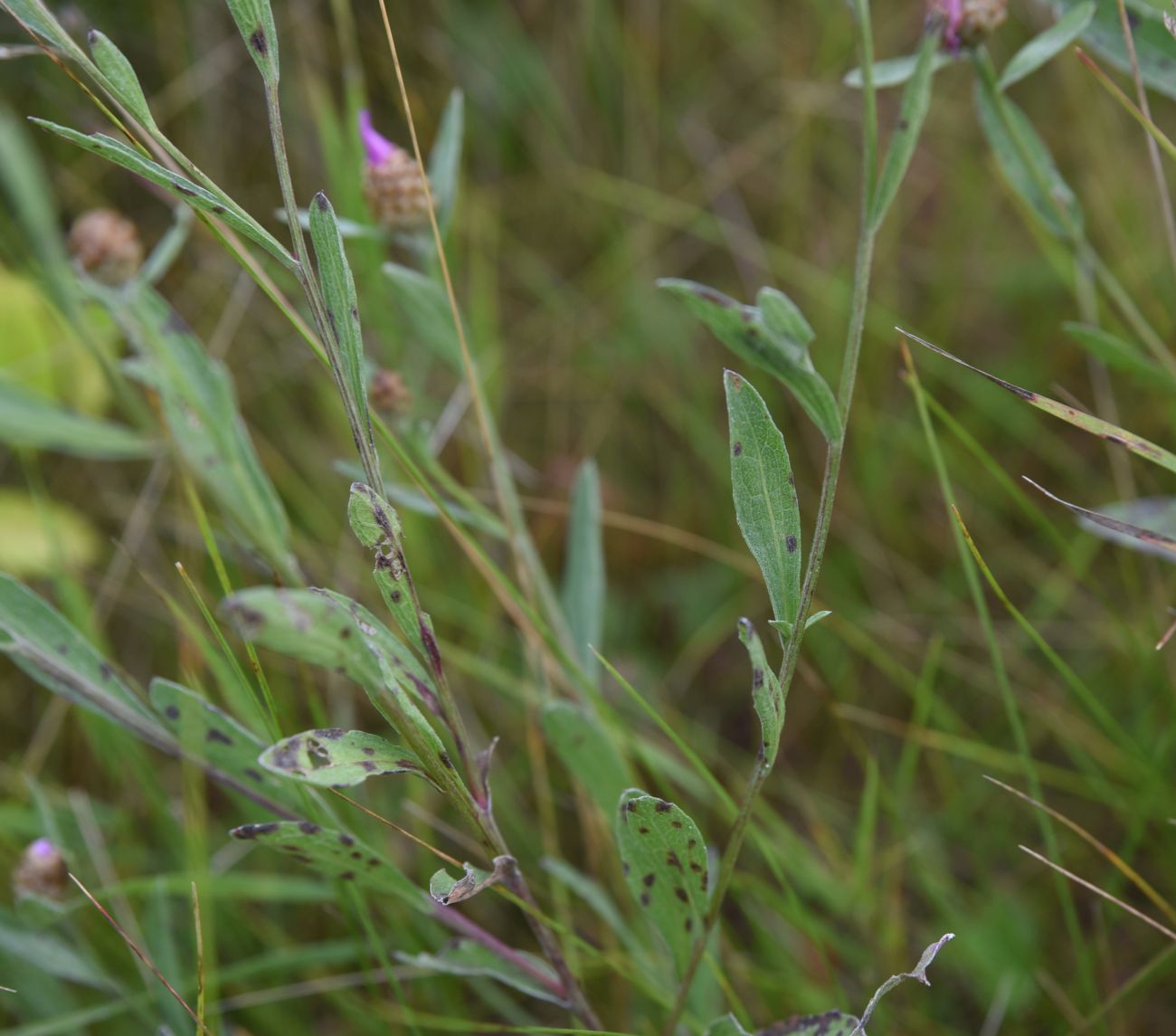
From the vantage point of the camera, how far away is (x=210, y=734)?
79cm

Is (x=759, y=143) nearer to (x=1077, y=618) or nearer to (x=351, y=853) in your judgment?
(x=1077, y=618)

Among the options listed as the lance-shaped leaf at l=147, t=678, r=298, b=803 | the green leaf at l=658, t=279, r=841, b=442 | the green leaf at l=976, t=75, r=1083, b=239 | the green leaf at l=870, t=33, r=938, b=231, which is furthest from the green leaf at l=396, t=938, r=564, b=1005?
the green leaf at l=976, t=75, r=1083, b=239

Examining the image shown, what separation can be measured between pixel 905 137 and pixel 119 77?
435 mm

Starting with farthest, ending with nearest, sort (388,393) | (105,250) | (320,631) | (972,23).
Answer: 1. (105,250)
2. (388,393)
3. (972,23)
4. (320,631)

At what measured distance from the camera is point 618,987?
114 centimetres

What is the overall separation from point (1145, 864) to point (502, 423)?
1.04 m

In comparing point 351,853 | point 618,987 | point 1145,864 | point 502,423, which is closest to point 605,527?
point 502,423

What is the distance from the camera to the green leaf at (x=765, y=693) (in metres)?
0.56

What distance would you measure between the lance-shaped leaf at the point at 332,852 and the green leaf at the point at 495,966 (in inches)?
1.4

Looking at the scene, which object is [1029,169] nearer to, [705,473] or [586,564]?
[586,564]

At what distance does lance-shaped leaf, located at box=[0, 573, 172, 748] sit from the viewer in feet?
2.55

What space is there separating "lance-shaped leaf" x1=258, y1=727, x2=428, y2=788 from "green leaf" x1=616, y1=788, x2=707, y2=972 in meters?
0.14

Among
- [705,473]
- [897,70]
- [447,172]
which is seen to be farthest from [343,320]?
[705,473]

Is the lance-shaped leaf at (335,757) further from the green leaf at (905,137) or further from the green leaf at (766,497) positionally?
the green leaf at (905,137)
